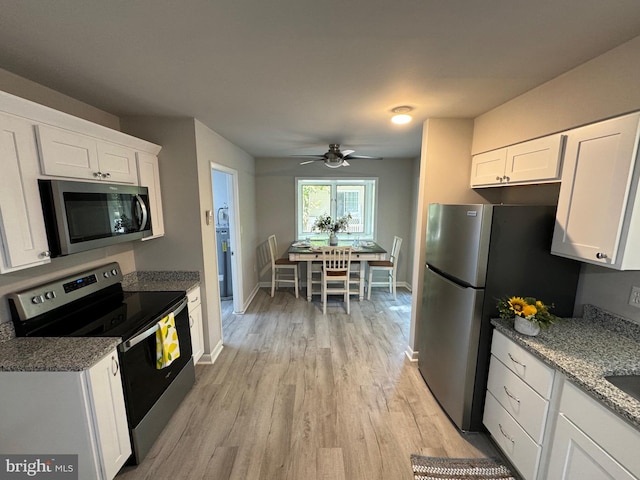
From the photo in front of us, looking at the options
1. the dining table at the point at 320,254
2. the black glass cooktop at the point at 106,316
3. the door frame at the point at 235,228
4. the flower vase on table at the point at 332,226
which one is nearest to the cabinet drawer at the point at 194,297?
the black glass cooktop at the point at 106,316

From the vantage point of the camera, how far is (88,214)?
1618mm

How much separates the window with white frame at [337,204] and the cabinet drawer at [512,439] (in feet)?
11.6

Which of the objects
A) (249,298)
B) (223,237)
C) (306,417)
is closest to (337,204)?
(223,237)

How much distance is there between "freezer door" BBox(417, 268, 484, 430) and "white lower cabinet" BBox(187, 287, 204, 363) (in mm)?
2131

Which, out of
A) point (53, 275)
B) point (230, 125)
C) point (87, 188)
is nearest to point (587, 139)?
point (230, 125)

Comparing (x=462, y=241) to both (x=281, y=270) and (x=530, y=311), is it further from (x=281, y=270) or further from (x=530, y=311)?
(x=281, y=270)

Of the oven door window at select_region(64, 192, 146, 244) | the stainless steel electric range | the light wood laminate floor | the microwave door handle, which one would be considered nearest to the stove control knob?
the stainless steel electric range

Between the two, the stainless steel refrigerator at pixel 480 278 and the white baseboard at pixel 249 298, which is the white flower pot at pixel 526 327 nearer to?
the stainless steel refrigerator at pixel 480 278

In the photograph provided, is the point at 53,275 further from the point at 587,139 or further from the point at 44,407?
the point at 587,139

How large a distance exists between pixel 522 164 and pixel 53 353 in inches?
119

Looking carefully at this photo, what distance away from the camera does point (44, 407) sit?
1294mm

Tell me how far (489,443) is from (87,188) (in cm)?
315

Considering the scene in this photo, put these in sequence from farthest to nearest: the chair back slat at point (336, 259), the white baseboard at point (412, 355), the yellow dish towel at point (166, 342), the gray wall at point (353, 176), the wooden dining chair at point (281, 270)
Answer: the gray wall at point (353, 176) < the wooden dining chair at point (281, 270) < the chair back slat at point (336, 259) < the white baseboard at point (412, 355) < the yellow dish towel at point (166, 342)

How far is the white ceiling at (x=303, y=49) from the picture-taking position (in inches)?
39.8
